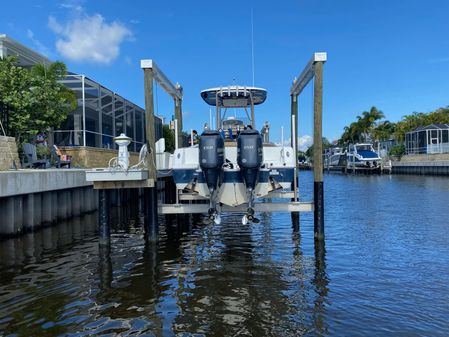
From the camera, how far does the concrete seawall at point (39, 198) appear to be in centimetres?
1215

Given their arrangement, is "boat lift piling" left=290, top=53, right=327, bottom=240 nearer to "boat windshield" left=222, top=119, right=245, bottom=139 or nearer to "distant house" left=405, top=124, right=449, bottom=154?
"boat windshield" left=222, top=119, right=245, bottom=139

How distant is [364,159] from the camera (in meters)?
68.1

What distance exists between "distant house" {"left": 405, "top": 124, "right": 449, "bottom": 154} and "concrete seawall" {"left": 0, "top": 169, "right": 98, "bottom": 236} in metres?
50.6

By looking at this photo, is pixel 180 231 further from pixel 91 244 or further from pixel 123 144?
pixel 123 144

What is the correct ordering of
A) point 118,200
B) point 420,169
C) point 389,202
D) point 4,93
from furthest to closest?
point 420,169 → point 389,202 → point 118,200 → point 4,93

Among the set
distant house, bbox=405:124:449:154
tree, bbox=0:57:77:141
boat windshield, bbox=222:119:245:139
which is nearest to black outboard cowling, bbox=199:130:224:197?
boat windshield, bbox=222:119:245:139

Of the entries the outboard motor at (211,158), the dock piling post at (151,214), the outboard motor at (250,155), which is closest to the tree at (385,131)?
the dock piling post at (151,214)

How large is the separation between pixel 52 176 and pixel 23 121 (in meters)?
5.41

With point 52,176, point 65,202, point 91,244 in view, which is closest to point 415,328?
point 91,244

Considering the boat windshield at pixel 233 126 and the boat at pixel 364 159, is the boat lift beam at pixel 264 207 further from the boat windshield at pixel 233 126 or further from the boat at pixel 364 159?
the boat at pixel 364 159

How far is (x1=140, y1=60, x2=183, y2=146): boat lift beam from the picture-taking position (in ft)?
35.8

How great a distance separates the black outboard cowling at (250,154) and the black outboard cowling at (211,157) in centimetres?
46

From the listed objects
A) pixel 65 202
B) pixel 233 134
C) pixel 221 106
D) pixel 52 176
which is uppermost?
pixel 221 106

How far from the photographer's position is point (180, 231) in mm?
14766
